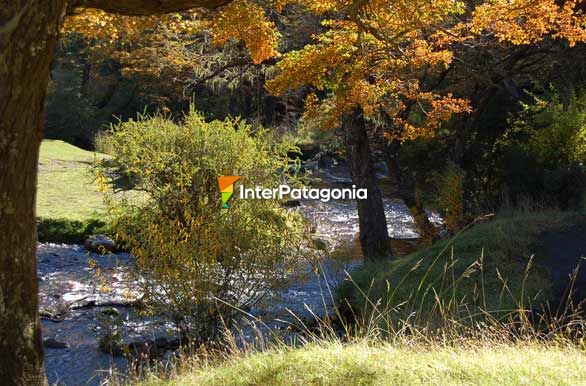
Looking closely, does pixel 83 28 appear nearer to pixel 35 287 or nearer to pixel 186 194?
pixel 186 194

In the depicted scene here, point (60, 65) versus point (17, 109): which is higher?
point (60, 65)

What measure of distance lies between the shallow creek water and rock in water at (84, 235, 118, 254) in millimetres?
161

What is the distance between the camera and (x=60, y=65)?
31234mm

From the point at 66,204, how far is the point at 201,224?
25.3 feet

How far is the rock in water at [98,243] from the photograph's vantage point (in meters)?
12.1

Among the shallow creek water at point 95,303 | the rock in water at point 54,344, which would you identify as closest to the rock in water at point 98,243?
the shallow creek water at point 95,303

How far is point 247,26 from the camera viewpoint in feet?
27.0

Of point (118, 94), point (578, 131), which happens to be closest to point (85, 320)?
point (578, 131)

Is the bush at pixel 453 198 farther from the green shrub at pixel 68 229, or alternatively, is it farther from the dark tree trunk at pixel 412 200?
the green shrub at pixel 68 229

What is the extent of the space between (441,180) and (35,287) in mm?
11408

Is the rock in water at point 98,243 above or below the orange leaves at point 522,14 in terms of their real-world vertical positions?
below

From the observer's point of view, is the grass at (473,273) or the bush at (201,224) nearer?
the bush at (201,224)

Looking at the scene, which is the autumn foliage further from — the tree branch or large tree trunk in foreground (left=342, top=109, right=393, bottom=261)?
the tree branch

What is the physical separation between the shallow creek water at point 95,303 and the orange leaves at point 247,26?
283cm
